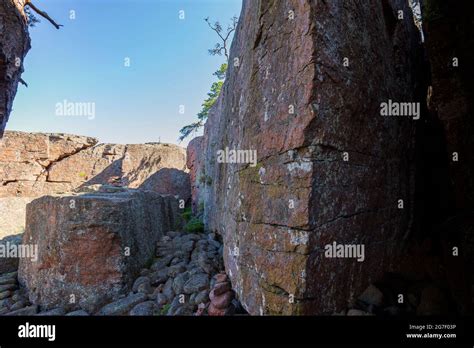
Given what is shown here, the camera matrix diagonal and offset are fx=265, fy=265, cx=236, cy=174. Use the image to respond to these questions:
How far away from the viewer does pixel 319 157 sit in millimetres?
2508

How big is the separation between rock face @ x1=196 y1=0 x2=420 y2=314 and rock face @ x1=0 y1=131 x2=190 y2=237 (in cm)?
1056

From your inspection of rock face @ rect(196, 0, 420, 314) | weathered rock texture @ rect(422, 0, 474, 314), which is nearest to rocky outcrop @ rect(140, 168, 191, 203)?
rock face @ rect(196, 0, 420, 314)

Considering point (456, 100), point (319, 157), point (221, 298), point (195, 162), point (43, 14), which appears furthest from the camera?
point (195, 162)

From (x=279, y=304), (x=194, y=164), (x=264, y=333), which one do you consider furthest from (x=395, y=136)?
(x=194, y=164)

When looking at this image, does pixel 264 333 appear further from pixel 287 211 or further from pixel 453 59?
pixel 453 59

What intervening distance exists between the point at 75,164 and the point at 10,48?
1018cm

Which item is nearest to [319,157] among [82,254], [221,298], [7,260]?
[221,298]

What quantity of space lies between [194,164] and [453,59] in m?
9.95

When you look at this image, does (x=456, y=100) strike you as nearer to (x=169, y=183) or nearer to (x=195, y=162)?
(x=195, y=162)

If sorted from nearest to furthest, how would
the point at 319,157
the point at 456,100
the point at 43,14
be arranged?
the point at 319,157
the point at 456,100
the point at 43,14

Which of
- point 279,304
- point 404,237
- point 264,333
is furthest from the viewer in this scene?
point 404,237

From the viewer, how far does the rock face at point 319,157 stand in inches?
98.3

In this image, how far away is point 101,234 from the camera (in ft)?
14.6

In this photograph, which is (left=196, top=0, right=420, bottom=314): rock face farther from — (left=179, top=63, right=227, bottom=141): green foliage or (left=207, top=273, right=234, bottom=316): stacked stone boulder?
(left=179, top=63, right=227, bottom=141): green foliage
